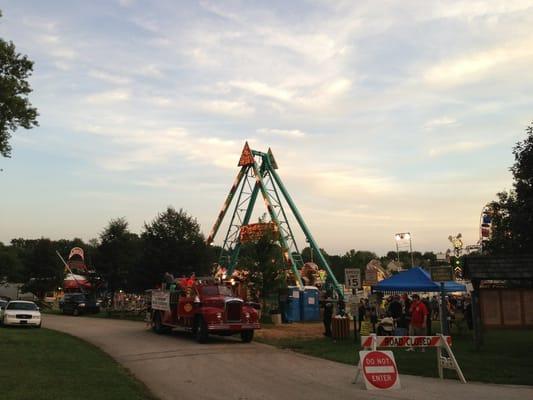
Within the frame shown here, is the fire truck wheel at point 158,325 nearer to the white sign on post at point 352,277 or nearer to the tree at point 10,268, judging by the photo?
the white sign on post at point 352,277

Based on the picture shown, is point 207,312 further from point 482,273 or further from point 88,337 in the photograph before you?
point 482,273

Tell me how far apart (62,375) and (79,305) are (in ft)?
99.6

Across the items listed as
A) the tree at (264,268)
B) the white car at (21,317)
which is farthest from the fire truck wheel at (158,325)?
the tree at (264,268)

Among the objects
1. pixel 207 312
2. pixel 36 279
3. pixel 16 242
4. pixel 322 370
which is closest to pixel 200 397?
pixel 322 370

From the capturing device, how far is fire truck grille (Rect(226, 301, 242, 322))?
19.0 meters

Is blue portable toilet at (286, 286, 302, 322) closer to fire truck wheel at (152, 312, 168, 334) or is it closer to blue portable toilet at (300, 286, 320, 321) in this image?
blue portable toilet at (300, 286, 320, 321)

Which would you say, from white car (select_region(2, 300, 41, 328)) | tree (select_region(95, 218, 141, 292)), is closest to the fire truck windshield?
white car (select_region(2, 300, 41, 328))

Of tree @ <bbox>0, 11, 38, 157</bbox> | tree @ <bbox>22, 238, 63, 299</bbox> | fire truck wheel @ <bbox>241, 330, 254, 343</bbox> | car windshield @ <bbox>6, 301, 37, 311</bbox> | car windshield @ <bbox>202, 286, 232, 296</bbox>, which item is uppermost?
tree @ <bbox>0, 11, 38, 157</bbox>

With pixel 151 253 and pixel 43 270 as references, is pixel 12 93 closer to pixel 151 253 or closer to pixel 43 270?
pixel 151 253

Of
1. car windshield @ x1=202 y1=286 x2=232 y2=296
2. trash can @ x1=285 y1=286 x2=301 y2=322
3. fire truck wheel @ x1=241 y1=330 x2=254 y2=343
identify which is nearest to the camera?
fire truck wheel @ x1=241 y1=330 x2=254 y2=343

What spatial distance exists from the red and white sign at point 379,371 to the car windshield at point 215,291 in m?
10.5

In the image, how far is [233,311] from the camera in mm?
19141

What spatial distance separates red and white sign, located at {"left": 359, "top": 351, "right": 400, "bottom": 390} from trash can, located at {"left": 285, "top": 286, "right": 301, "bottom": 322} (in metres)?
20.5

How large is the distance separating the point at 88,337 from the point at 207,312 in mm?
5464
